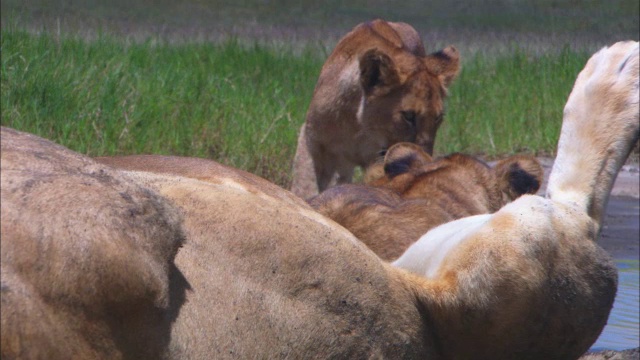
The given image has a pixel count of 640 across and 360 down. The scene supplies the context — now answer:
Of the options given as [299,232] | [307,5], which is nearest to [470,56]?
[307,5]

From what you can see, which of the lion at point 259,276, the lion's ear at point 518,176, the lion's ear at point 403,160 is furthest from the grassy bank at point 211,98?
the lion at point 259,276

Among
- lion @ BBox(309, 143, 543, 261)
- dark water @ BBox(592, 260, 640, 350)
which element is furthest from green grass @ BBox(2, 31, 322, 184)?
lion @ BBox(309, 143, 543, 261)

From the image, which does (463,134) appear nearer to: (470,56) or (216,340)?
(470,56)

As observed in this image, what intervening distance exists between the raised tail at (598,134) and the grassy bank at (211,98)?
130 inches

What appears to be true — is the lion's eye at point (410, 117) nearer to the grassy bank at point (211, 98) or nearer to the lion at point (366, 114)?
the lion at point (366, 114)

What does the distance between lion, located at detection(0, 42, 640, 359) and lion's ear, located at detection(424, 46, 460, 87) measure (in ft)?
13.2

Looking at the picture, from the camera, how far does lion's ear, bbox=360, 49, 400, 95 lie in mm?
6266

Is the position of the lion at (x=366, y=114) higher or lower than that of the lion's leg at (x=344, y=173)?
higher

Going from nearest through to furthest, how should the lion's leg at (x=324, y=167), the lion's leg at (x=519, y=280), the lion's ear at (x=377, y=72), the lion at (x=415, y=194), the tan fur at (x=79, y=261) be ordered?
the tan fur at (x=79, y=261)
the lion's leg at (x=519, y=280)
the lion at (x=415, y=194)
the lion's leg at (x=324, y=167)
the lion's ear at (x=377, y=72)

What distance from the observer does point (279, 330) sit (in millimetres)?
1823

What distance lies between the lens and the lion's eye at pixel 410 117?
20.6 feet

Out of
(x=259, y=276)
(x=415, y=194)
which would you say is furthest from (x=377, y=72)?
(x=259, y=276)

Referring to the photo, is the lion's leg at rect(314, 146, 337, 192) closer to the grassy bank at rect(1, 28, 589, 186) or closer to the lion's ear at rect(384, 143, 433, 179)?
the grassy bank at rect(1, 28, 589, 186)

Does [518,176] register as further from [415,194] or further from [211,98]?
[211,98]
